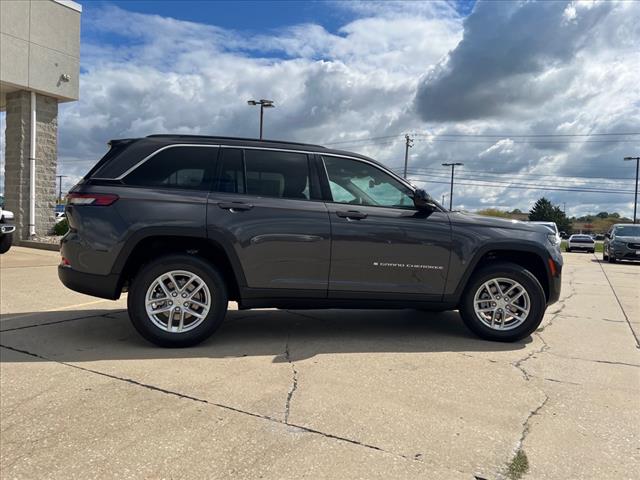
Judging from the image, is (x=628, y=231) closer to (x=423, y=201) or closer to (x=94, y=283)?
(x=423, y=201)

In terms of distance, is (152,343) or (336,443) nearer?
(336,443)

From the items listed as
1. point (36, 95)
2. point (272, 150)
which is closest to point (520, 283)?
point (272, 150)

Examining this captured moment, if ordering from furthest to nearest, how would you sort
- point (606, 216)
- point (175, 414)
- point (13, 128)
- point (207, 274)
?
point (606, 216), point (13, 128), point (207, 274), point (175, 414)

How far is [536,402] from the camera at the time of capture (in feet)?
11.6

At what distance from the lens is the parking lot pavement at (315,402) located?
2.67m

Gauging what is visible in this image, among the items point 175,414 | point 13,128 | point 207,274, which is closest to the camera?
point 175,414

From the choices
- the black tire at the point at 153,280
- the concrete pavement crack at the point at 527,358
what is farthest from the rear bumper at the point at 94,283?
the concrete pavement crack at the point at 527,358

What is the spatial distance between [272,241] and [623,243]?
19320 mm

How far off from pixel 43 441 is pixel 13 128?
48.7 ft

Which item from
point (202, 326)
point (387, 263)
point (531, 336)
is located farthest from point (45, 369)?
point (531, 336)

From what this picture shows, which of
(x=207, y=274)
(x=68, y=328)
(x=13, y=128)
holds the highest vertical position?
(x=13, y=128)

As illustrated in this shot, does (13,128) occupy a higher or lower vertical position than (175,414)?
higher

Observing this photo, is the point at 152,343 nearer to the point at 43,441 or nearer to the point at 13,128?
the point at 43,441

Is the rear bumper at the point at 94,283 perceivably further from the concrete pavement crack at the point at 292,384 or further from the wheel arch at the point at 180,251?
the concrete pavement crack at the point at 292,384
